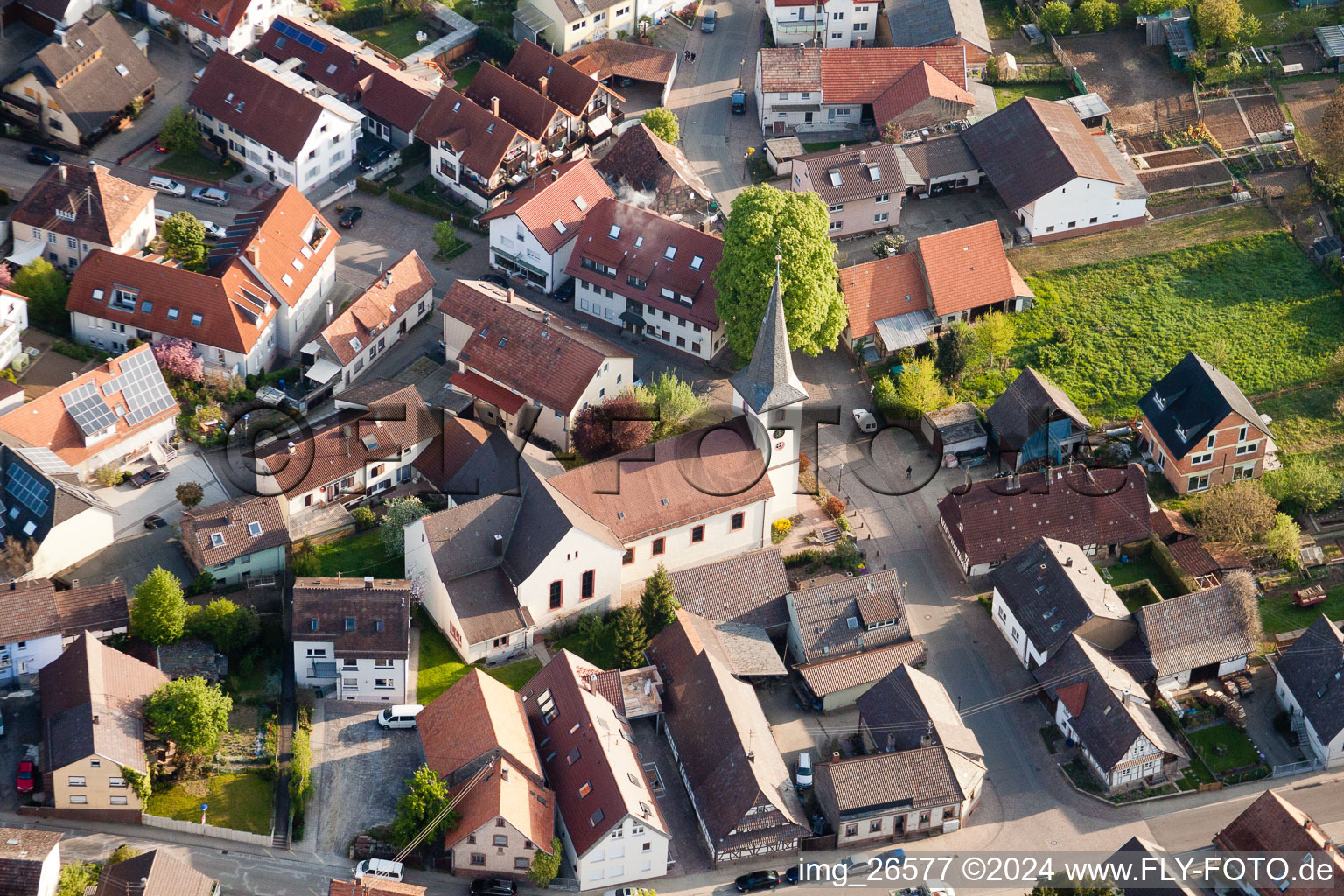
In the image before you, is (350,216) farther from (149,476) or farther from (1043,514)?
(1043,514)

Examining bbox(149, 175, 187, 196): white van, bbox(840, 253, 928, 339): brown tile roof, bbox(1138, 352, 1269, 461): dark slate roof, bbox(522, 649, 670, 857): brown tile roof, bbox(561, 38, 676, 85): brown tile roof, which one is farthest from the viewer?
bbox(561, 38, 676, 85): brown tile roof

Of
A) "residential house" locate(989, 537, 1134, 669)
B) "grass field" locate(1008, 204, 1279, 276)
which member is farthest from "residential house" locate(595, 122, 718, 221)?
"residential house" locate(989, 537, 1134, 669)

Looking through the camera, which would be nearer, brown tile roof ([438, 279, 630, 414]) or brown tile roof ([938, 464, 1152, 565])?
brown tile roof ([938, 464, 1152, 565])

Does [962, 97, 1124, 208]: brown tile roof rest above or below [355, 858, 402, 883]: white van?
above

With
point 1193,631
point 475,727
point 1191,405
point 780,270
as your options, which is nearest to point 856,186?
point 780,270

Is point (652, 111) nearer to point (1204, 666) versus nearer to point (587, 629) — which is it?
point (587, 629)

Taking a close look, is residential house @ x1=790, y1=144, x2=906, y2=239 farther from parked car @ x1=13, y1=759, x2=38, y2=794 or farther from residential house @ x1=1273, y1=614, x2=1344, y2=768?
parked car @ x1=13, y1=759, x2=38, y2=794
